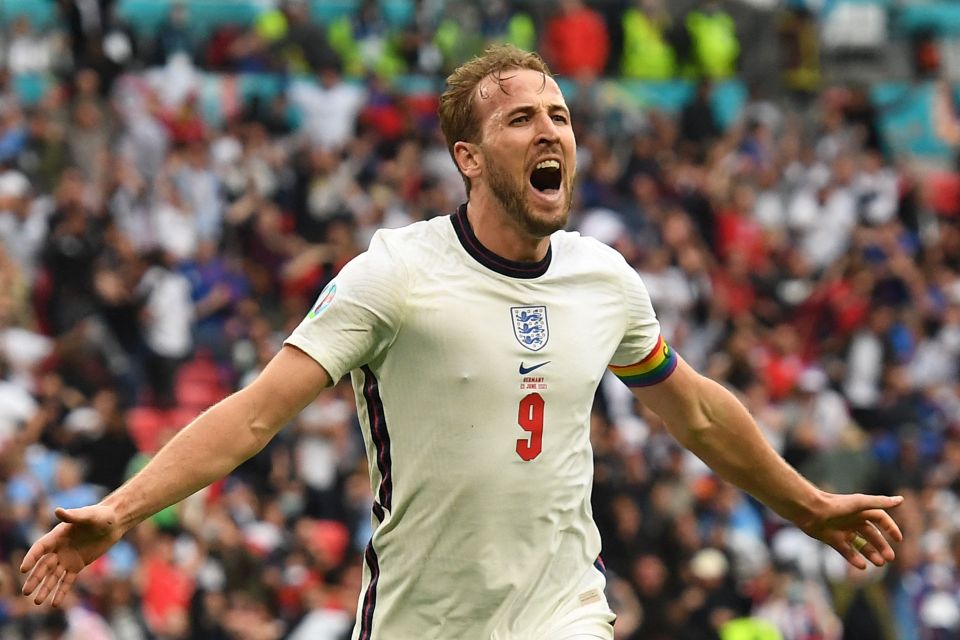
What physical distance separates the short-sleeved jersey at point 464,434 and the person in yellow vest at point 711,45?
16.0 meters

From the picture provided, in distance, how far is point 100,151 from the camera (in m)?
16.7

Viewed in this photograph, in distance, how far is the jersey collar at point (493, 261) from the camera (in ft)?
19.5

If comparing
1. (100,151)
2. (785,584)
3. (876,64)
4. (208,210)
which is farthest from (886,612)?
(876,64)

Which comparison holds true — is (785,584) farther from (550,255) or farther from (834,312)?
(550,255)

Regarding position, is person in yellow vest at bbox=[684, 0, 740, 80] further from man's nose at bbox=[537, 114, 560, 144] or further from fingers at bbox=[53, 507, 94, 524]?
fingers at bbox=[53, 507, 94, 524]

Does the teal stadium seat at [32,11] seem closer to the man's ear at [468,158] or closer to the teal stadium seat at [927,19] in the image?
the teal stadium seat at [927,19]

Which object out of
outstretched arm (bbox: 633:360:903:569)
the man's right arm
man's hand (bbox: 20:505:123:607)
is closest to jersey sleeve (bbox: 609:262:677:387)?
outstretched arm (bbox: 633:360:903:569)

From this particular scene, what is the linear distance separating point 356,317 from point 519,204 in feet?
2.28

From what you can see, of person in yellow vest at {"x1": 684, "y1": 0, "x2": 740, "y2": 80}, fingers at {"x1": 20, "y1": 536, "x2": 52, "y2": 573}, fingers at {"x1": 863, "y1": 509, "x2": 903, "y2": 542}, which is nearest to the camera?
fingers at {"x1": 20, "y1": 536, "x2": 52, "y2": 573}

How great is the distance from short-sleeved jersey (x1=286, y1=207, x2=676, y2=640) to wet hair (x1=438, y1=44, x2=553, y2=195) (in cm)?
45

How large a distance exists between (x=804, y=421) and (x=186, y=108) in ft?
21.9

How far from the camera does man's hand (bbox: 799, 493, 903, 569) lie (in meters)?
6.38

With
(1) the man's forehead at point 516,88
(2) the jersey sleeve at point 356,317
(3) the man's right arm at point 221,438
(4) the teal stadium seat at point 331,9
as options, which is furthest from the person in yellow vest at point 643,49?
(3) the man's right arm at point 221,438

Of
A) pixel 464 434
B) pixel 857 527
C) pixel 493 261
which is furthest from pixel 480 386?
pixel 857 527
